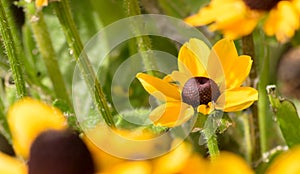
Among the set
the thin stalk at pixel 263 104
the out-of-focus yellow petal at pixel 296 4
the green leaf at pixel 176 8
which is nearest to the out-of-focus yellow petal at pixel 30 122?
the out-of-focus yellow petal at pixel 296 4

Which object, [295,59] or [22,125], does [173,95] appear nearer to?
[22,125]

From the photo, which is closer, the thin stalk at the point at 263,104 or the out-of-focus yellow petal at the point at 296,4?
the out-of-focus yellow petal at the point at 296,4

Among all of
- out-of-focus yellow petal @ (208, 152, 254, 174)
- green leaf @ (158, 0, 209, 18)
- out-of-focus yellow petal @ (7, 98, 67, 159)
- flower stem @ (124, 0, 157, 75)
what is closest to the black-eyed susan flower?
out-of-focus yellow petal @ (7, 98, 67, 159)

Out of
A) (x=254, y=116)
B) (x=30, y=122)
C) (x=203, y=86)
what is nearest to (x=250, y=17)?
(x=254, y=116)

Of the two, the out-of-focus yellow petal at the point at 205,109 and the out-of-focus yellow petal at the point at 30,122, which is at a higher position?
the out-of-focus yellow petal at the point at 30,122

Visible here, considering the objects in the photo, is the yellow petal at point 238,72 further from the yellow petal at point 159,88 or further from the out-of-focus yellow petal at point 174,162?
the out-of-focus yellow petal at point 174,162

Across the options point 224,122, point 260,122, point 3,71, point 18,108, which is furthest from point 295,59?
point 18,108
